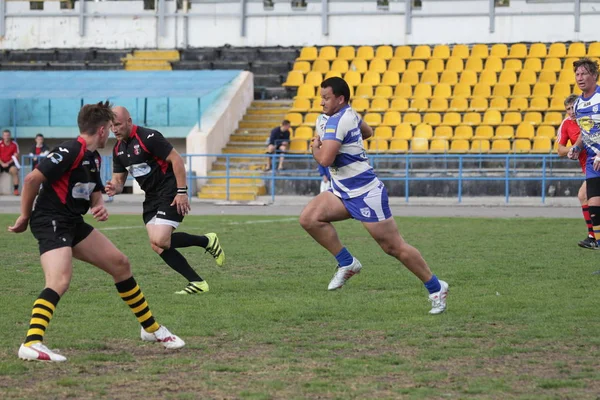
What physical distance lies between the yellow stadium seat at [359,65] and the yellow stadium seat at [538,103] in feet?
17.0

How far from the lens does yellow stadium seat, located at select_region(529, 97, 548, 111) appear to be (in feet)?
91.8

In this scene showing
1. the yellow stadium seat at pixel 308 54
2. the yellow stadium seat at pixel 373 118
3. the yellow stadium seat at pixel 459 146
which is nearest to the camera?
the yellow stadium seat at pixel 459 146

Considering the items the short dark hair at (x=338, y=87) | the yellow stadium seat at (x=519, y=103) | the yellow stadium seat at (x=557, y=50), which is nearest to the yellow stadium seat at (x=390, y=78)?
the yellow stadium seat at (x=519, y=103)

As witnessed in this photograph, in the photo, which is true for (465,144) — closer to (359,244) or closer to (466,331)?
(359,244)

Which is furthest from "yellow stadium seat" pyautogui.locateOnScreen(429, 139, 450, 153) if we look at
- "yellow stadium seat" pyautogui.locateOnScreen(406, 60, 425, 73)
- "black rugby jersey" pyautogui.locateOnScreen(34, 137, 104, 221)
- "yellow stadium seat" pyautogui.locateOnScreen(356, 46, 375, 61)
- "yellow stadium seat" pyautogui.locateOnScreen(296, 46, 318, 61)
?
"black rugby jersey" pyautogui.locateOnScreen(34, 137, 104, 221)

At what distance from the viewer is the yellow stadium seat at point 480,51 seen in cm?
3048

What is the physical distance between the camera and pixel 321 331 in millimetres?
7656

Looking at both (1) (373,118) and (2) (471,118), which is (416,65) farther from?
(2) (471,118)

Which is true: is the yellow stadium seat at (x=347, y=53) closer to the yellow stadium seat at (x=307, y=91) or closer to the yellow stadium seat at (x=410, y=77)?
the yellow stadium seat at (x=307, y=91)

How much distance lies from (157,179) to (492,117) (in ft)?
63.2

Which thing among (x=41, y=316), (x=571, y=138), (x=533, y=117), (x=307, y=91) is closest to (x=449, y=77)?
(x=533, y=117)

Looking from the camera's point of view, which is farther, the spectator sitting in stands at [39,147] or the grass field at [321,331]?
the spectator sitting in stands at [39,147]

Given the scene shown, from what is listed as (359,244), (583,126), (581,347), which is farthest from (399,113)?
(581,347)

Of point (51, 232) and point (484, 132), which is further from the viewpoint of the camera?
point (484, 132)
